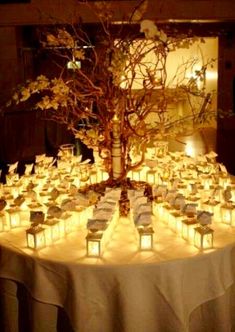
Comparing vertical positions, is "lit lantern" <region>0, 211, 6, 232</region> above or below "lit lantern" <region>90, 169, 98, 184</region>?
below

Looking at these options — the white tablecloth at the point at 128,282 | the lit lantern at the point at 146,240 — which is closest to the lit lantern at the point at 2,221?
the white tablecloth at the point at 128,282

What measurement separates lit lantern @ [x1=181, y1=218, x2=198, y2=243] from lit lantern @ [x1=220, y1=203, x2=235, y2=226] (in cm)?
21

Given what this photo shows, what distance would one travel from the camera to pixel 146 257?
1735 mm

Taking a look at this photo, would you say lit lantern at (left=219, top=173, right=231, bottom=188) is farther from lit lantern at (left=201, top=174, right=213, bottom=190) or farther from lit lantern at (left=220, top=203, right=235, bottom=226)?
lit lantern at (left=220, top=203, right=235, bottom=226)

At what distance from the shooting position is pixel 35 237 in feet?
5.98

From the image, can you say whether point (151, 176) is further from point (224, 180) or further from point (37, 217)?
point (37, 217)

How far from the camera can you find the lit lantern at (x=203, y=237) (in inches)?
70.1

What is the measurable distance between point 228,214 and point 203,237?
305 mm

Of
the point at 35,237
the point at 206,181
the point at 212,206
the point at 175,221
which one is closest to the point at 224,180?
the point at 206,181

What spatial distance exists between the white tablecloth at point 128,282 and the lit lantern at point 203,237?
30 mm

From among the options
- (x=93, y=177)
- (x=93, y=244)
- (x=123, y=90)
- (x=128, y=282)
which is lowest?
(x=128, y=282)

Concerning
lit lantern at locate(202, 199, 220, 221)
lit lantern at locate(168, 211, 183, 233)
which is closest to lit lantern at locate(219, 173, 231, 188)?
lit lantern at locate(202, 199, 220, 221)

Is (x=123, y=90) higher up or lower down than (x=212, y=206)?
higher up

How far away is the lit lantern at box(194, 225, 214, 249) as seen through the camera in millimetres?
1779
